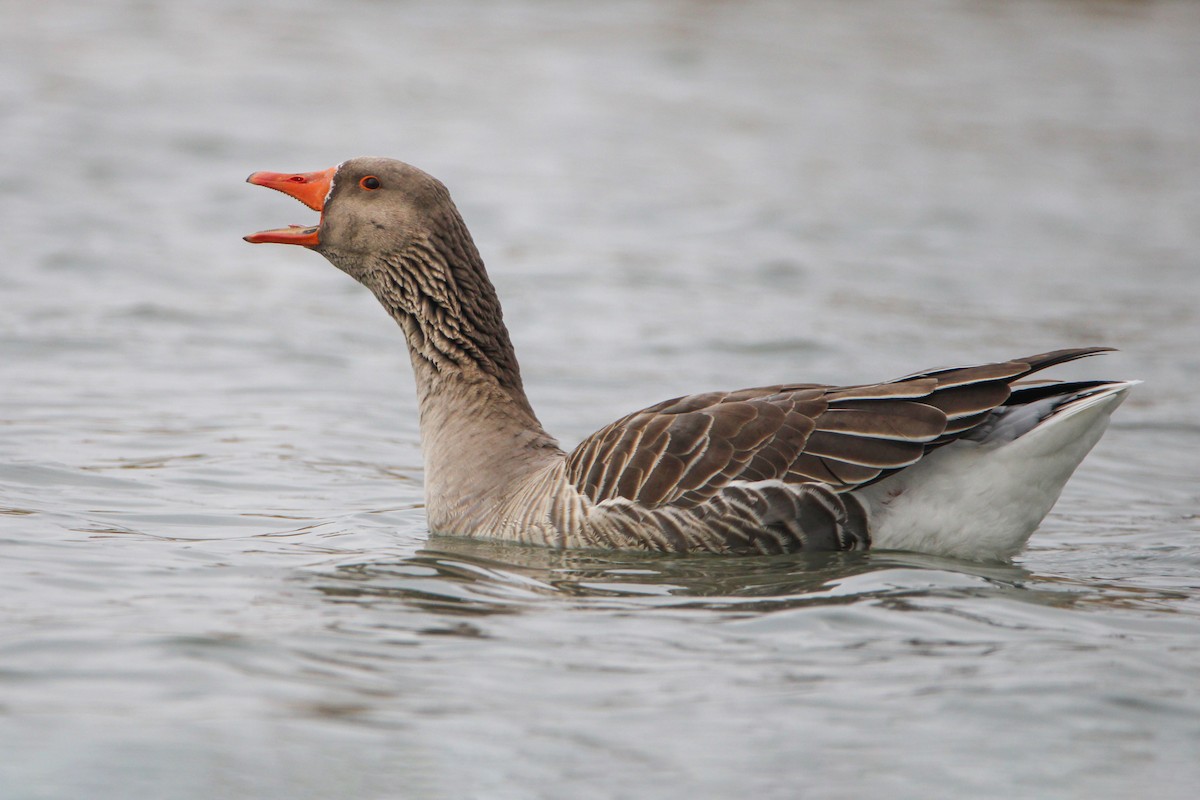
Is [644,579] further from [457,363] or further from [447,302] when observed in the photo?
[447,302]

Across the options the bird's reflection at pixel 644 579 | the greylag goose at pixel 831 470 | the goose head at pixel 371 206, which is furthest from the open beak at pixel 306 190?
the bird's reflection at pixel 644 579

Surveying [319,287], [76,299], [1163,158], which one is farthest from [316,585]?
→ [1163,158]

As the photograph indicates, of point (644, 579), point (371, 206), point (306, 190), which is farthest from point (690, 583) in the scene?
point (306, 190)

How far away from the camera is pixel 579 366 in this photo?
12.8 m

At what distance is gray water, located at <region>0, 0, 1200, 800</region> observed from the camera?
4984 mm

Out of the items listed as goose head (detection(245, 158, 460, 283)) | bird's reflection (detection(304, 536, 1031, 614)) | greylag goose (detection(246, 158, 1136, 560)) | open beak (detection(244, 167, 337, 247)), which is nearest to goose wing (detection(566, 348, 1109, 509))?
greylag goose (detection(246, 158, 1136, 560))

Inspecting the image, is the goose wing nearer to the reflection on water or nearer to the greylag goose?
the greylag goose

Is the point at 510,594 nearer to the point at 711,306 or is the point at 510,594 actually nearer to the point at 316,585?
the point at 316,585

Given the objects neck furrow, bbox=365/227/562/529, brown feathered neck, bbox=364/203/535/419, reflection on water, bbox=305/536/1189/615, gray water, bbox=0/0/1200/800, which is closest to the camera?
gray water, bbox=0/0/1200/800

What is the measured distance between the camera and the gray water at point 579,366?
16.4ft

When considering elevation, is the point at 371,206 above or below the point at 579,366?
above

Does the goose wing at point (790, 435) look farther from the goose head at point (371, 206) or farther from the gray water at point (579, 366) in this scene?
the goose head at point (371, 206)

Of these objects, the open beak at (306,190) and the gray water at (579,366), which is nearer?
the gray water at (579,366)

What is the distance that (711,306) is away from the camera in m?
15.0
